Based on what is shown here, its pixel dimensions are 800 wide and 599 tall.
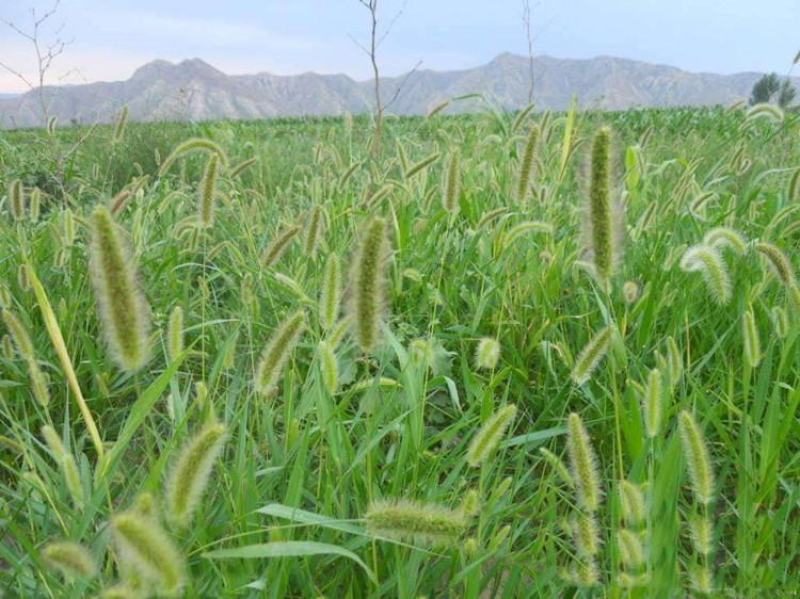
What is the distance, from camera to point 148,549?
2.62 ft

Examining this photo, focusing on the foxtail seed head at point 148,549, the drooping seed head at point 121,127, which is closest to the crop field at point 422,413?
the foxtail seed head at point 148,549

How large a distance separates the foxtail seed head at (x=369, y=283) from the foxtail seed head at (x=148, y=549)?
476mm

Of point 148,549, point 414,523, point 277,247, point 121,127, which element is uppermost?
point 121,127

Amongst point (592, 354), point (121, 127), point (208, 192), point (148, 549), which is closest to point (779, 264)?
point (592, 354)

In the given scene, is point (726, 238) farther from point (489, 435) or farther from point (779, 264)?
point (489, 435)

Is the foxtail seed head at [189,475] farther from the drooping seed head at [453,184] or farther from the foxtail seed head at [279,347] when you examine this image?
the drooping seed head at [453,184]

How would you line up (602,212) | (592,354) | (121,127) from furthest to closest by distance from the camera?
(121,127) → (592,354) → (602,212)

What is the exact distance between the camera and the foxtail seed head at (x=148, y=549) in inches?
31.0

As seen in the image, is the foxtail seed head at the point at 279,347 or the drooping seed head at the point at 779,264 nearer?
the foxtail seed head at the point at 279,347

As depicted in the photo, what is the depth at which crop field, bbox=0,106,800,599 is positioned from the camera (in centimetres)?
117

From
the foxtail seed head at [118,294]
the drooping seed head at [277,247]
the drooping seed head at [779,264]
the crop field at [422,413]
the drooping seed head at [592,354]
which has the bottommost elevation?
the crop field at [422,413]

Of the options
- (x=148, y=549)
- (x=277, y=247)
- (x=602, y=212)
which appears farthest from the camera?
(x=277, y=247)

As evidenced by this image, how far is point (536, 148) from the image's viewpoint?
2076mm

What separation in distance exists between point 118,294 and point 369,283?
0.36 metres
